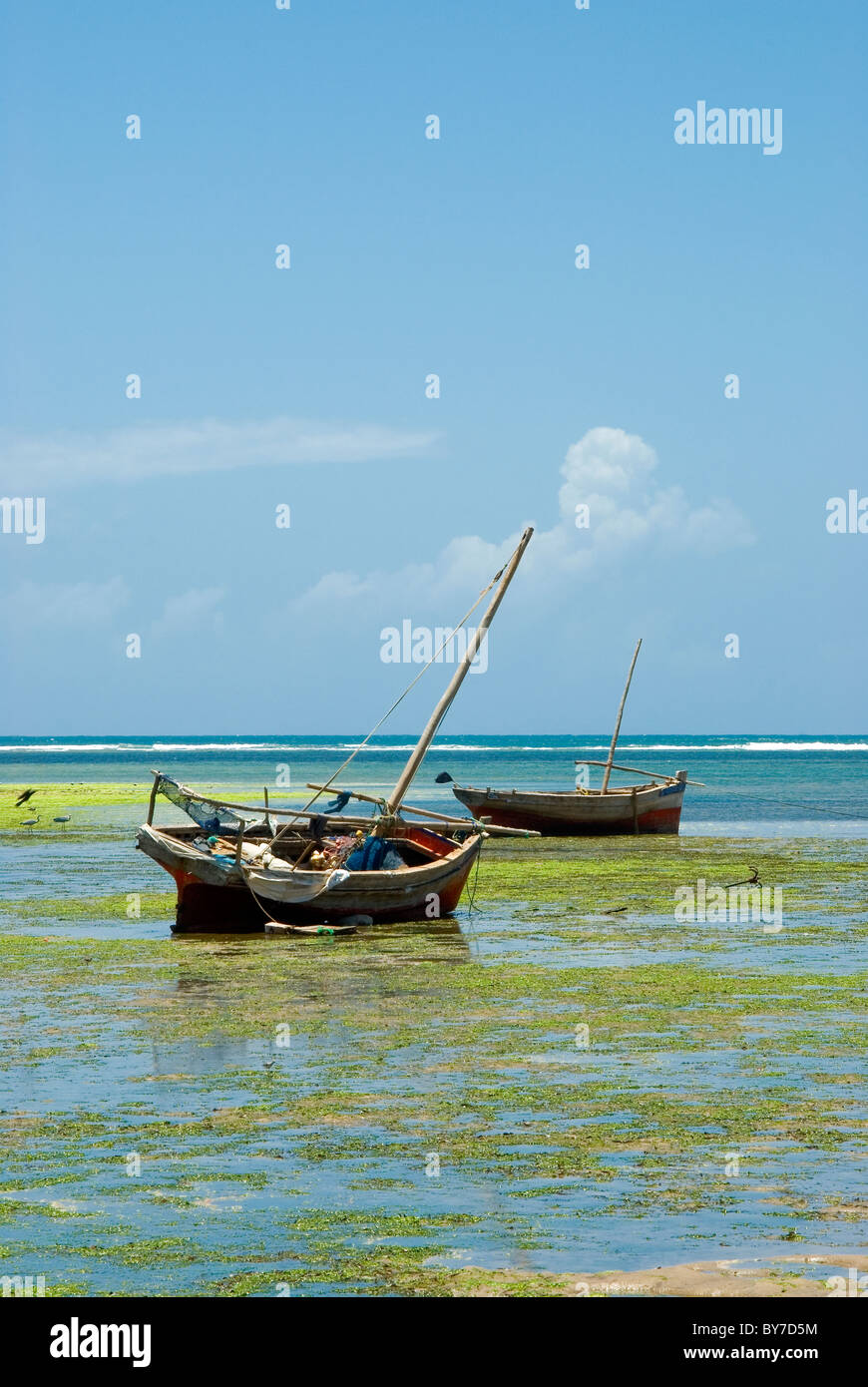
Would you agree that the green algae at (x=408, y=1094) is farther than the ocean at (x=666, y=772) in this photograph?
No

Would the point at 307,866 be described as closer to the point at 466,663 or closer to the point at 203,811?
the point at 203,811

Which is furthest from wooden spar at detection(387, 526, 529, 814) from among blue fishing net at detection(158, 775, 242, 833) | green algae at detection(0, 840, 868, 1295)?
green algae at detection(0, 840, 868, 1295)

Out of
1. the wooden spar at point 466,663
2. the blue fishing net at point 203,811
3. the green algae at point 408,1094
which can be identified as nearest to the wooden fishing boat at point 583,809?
the wooden spar at point 466,663

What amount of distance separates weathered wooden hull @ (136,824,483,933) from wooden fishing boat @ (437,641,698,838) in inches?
948

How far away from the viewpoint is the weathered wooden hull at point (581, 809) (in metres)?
52.3

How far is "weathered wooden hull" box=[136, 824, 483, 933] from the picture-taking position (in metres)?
27.1

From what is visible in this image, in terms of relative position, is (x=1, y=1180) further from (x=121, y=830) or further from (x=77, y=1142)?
(x=121, y=830)

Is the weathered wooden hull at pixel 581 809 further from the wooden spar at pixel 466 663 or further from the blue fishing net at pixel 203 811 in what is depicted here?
Answer: the blue fishing net at pixel 203 811

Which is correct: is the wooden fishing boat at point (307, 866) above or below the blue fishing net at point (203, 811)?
below

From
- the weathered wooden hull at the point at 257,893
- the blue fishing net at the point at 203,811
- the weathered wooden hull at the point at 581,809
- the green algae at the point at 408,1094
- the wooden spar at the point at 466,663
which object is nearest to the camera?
the green algae at the point at 408,1094

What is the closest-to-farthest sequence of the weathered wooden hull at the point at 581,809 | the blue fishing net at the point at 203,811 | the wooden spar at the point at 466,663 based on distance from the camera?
the blue fishing net at the point at 203,811 → the wooden spar at the point at 466,663 → the weathered wooden hull at the point at 581,809

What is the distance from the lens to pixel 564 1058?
1620 centimetres

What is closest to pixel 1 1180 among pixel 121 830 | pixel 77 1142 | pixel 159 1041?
pixel 77 1142
